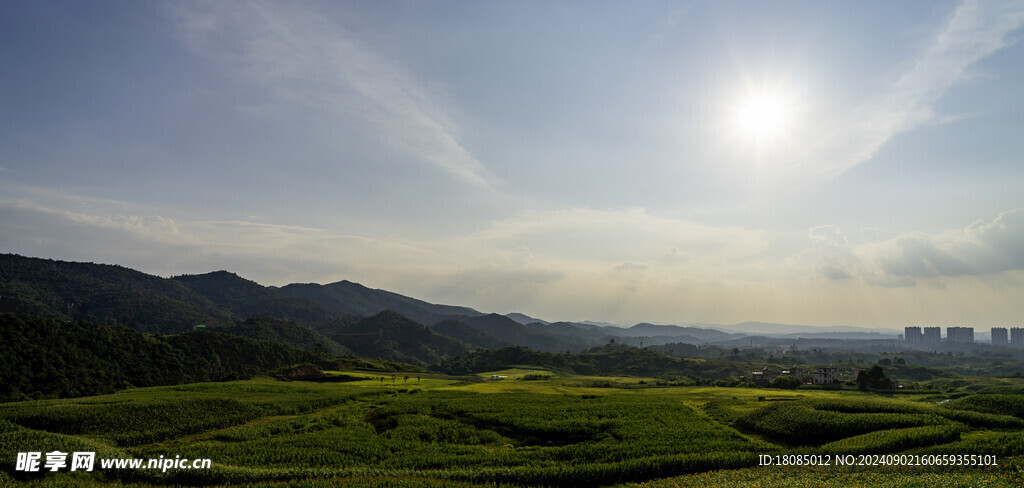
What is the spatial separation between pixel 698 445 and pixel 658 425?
771 cm

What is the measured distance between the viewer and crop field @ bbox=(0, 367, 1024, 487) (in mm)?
29953

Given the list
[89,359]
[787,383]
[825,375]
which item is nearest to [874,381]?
[787,383]

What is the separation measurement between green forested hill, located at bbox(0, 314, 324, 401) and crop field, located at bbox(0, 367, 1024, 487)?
37.3m

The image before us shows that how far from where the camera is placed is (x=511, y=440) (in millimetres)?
43969

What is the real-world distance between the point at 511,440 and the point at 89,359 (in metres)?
87.7

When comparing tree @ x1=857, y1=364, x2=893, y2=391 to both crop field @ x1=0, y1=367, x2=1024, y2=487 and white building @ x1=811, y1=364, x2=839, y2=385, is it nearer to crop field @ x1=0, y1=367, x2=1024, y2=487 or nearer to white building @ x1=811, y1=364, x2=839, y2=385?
crop field @ x1=0, y1=367, x2=1024, y2=487

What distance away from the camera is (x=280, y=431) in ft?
148

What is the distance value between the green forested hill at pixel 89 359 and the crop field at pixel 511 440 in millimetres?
37328

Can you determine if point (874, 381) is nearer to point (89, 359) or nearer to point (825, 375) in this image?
point (825, 375)

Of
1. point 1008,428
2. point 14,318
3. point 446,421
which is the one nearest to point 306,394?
point 446,421

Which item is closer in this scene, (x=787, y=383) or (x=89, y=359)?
(x=89, y=359)

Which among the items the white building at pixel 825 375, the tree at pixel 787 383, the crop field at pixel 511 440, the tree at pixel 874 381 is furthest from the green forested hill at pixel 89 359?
the white building at pixel 825 375

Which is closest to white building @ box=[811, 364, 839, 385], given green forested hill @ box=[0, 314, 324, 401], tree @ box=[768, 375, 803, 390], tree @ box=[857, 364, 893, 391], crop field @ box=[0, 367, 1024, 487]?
tree @ box=[768, 375, 803, 390]

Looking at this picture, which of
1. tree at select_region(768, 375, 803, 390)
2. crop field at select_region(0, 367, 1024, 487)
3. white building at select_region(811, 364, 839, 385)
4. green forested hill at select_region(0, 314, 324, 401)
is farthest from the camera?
white building at select_region(811, 364, 839, 385)
